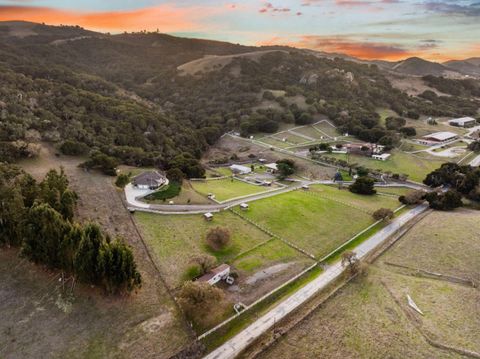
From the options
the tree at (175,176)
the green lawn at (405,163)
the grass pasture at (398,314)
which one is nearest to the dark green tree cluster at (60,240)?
the grass pasture at (398,314)

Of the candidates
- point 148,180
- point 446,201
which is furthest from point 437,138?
point 148,180

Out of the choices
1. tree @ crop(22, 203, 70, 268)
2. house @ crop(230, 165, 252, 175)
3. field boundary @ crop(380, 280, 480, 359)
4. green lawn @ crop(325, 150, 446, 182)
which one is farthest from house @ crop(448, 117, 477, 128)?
tree @ crop(22, 203, 70, 268)

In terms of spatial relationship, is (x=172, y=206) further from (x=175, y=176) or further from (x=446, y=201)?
(x=446, y=201)

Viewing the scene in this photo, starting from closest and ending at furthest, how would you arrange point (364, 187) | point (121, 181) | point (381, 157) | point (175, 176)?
point (121, 181)
point (175, 176)
point (364, 187)
point (381, 157)

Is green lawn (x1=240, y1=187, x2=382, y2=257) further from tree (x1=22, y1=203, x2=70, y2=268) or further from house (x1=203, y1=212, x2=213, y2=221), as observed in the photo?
tree (x1=22, y1=203, x2=70, y2=268)

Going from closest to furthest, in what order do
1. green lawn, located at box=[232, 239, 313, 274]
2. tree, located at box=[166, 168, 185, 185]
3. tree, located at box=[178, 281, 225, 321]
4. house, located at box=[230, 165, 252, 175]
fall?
tree, located at box=[178, 281, 225, 321]
green lawn, located at box=[232, 239, 313, 274]
tree, located at box=[166, 168, 185, 185]
house, located at box=[230, 165, 252, 175]

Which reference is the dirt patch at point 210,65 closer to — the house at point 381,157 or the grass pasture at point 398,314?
the house at point 381,157

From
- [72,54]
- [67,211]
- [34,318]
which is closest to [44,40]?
[72,54]
